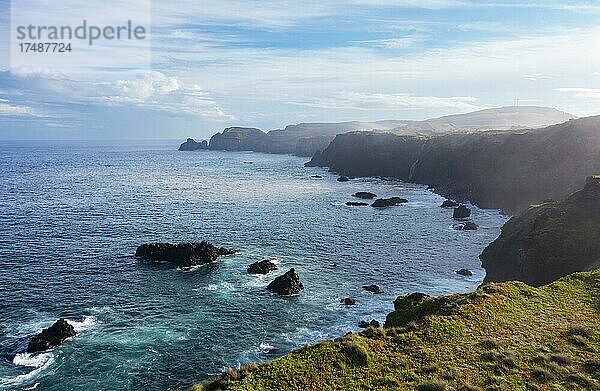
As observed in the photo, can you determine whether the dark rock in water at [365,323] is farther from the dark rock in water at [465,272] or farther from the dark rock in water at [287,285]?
the dark rock in water at [465,272]

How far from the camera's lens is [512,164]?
116 metres

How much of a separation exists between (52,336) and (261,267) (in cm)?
2764

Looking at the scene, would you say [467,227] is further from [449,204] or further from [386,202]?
[386,202]

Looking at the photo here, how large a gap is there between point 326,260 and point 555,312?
41.7 m

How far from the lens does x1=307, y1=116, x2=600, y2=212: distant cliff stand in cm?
9888

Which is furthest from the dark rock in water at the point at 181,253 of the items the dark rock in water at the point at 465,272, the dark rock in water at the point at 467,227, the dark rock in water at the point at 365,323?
the dark rock in water at the point at 467,227

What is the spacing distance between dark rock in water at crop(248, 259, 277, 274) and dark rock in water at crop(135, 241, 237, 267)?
7.93 meters

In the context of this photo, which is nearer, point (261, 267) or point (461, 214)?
point (261, 267)

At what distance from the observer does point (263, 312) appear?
1943 inches

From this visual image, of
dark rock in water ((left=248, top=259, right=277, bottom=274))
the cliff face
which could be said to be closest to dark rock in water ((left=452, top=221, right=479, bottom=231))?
the cliff face

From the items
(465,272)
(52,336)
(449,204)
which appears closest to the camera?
(52,336)

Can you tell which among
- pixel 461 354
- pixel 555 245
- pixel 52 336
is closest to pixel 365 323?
pixel 555 245

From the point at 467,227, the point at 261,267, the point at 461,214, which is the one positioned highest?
the point at 461,214

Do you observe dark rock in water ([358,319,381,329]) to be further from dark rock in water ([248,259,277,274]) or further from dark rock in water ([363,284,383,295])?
dark rock in water ([248,259,277,274])
